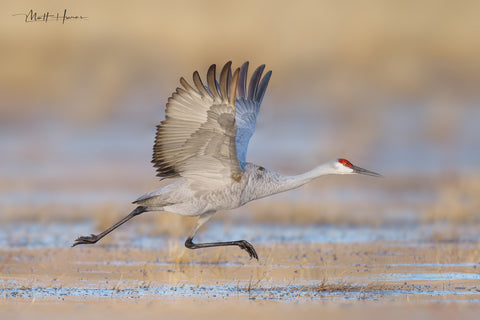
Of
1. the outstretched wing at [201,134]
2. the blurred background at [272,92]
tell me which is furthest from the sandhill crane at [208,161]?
the blurred background at [272,92]

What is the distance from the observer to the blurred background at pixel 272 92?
16.5m

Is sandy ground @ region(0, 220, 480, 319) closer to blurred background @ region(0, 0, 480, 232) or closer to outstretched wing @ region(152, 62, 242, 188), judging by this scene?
outstretched wing @ region(152, 62, 242, 188)

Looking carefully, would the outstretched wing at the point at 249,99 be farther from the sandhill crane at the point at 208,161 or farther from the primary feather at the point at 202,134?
the primary feather at the point at 202,134

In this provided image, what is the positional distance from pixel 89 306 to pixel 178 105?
1809 mm

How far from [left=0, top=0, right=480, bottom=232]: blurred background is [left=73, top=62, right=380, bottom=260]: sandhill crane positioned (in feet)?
14.8

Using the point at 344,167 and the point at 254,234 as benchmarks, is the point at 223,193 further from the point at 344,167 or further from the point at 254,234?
the point at 254,234

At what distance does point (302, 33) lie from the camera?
24.4 m

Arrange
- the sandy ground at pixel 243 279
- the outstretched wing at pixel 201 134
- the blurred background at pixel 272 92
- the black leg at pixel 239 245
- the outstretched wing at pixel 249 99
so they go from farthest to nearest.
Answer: the blurred background at pixel 272 92 < the outstretched wing at pixel 249 99 < the black leg at pixel 239 245 < the outstretched wing at pixel 201 134 < the sandy ground at pixel 243 279

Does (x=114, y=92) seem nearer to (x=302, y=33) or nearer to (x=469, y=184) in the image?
(x=302, y=33)

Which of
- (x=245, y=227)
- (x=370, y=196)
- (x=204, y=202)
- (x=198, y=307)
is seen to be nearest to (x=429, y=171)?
(x=370, y=196)

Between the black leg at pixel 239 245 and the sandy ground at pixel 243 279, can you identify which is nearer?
the sandy ground at pixel 243 279

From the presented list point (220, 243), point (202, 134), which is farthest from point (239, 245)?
point (202, 134)

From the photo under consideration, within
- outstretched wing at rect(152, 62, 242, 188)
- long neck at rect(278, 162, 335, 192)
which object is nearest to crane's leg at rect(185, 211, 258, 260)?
outstretched wing at rect(152, 62, 242, 188)

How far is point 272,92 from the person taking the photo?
2184 cm
